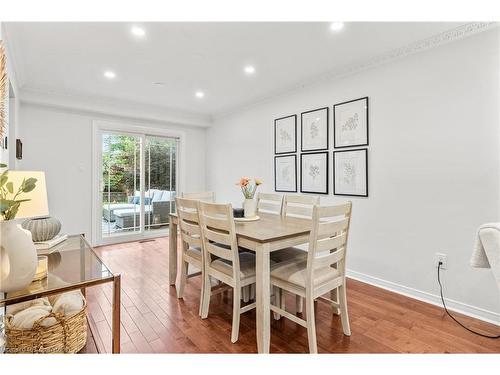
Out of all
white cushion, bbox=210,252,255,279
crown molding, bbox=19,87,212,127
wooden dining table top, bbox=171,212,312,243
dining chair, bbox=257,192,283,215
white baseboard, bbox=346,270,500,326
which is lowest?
white baseboard, bbox=346,270,500,326

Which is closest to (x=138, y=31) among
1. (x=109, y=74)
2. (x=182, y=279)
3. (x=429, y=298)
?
(x=109, y=74)

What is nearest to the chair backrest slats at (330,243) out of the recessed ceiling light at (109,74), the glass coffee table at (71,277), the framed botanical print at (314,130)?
the glass coffee table at (71,277)

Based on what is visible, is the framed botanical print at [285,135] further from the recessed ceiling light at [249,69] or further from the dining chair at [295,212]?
the dining chair at [295,212]

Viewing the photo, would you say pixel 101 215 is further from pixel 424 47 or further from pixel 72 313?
pixel 424 47

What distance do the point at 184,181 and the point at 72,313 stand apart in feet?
12.3

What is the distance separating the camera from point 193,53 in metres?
2.68

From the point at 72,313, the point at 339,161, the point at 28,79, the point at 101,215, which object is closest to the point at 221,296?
the point at 72,313

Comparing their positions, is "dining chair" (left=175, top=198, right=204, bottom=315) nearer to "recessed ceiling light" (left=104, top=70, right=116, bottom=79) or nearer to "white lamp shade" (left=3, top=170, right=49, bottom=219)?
"white lamp shade" (left=3, top=170, right=49, bottom=219)

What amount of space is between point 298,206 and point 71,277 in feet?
6.15

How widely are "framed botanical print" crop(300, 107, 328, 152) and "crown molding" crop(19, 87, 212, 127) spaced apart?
2.45 metres

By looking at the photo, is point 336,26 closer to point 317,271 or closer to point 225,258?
point 317,271

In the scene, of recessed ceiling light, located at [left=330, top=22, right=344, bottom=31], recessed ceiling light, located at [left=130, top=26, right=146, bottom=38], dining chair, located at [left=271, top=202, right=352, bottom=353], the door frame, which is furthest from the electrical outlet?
the door frame

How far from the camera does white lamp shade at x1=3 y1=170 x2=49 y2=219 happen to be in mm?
1377

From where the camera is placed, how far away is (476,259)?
4.57ft
